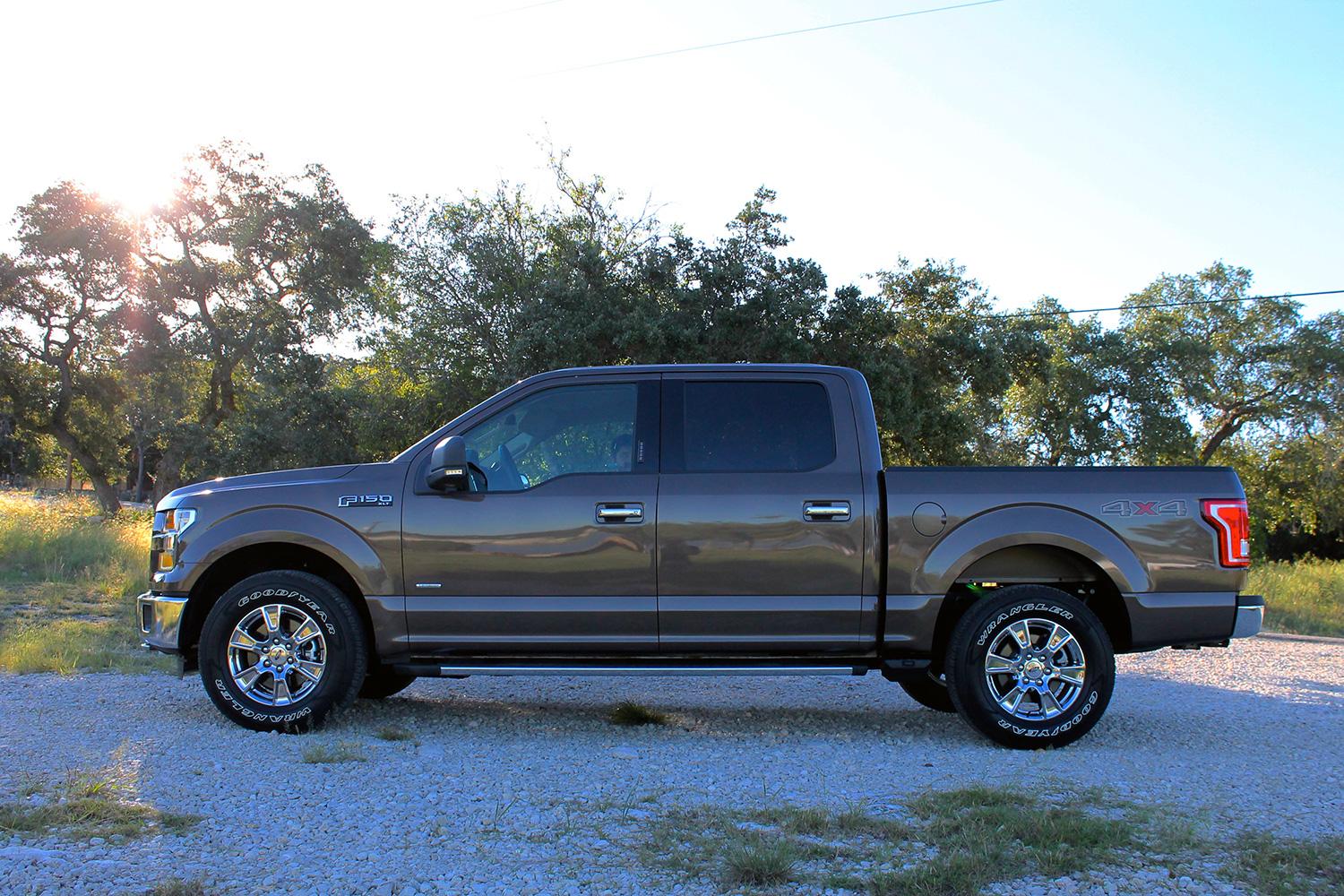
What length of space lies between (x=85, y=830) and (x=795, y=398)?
3.99 metres

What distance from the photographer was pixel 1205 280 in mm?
33875

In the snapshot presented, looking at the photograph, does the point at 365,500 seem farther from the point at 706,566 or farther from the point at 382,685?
the point at 706,566

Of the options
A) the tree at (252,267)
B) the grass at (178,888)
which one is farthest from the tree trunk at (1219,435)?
the grass at (178,888)

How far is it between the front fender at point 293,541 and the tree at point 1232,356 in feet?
96.8

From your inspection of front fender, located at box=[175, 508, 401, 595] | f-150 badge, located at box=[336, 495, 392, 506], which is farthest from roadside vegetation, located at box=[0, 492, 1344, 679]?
f-150 badge, located at box=[336, 495, 392, 506]

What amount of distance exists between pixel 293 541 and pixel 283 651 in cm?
60

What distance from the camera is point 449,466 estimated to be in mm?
5957

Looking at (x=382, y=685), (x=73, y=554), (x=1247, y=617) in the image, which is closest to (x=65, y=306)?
(x=73, y=554)

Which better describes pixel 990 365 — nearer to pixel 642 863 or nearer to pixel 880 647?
pixel 880 647

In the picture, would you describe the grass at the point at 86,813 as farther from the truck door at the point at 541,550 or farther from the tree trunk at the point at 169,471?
the tree trunk at the point at 169,471

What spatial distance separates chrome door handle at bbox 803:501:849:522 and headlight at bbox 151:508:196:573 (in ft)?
11.2

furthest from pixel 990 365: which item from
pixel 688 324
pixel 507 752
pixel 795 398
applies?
pixel 507 752

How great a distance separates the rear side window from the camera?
6184mm

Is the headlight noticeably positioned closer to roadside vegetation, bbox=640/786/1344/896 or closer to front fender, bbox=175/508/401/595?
front fender, bbox=175/508/401/595
